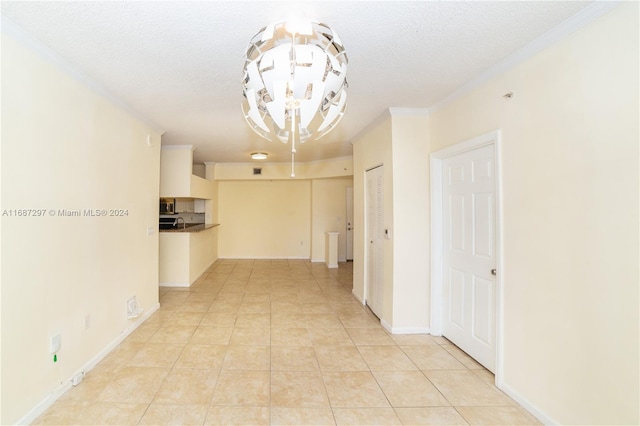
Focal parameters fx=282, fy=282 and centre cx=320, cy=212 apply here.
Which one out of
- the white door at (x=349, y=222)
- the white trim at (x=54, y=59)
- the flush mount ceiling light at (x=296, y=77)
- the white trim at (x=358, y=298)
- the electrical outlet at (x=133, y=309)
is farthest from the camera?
the white door at (x=349, y=222)

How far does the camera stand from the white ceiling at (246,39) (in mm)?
1543

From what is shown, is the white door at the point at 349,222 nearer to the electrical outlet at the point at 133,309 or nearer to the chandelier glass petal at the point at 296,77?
the electrical outlet at the point at 133,309

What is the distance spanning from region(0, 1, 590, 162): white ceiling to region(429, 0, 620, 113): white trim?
4 cm

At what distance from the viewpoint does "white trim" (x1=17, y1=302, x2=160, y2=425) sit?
182 centimetres

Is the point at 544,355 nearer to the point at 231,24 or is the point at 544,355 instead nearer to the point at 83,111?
the point at 231,24

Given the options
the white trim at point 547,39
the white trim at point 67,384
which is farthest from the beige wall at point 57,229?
the white trim at point 547,39

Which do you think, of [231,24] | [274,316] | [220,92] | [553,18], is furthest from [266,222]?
[553,18]

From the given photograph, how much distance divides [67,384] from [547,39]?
4.15 metres

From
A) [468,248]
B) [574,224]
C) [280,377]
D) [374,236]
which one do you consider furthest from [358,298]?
[574,224]

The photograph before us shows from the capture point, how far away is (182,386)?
2.20 metres

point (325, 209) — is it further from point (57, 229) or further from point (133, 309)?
point (57, 229)

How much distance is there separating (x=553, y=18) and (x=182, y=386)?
3.52 metres

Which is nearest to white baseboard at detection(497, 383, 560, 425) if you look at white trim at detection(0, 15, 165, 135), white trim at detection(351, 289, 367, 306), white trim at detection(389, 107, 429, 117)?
white trim at detection(351, 289, 367, 306)

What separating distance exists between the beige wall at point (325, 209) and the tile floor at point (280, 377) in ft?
11.8
